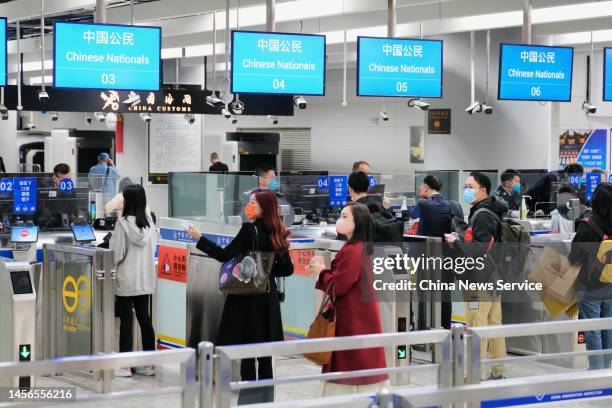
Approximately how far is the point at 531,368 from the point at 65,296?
3.88m

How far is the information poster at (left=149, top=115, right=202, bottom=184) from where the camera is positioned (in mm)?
18953

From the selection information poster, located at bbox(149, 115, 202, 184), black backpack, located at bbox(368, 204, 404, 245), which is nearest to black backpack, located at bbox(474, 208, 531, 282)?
black backpack, located at bbox(368, 204, 404, 245)

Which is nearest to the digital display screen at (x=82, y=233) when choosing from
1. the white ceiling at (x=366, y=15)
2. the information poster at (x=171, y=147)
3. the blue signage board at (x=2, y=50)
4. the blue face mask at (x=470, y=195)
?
the blue signage board at (x=2, y=50)

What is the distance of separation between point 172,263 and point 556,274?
3126 millimetres

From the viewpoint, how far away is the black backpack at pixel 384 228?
7.84m

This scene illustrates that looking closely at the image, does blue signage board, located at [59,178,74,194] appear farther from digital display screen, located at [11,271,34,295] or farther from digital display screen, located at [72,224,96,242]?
digital display screen, located at [11,271,34,295]

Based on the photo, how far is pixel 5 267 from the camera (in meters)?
6.36

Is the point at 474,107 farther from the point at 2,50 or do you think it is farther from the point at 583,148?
the point at 583,148

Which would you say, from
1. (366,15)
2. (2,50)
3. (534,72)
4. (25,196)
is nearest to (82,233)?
(25,196)

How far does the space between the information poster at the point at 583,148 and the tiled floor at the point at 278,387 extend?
13956 millimetres

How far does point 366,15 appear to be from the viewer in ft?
49.4

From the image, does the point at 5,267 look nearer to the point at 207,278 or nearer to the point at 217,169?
the point at 207,278

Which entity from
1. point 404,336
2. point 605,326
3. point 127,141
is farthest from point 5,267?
point 127,141

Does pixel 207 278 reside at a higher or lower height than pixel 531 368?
higher
